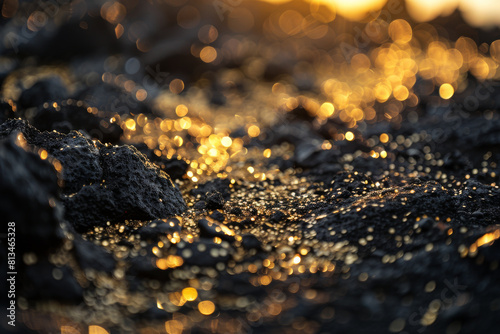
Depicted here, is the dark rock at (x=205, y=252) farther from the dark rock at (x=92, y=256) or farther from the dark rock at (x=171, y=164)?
the dark rock at (x=171, y=164)

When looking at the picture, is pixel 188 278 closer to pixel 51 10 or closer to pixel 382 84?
pixel 382 84

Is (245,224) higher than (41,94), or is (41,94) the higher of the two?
(41,94)

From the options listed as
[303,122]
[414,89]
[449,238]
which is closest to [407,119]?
[303,122]

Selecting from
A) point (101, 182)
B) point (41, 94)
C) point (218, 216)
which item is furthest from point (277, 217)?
point (41, 94)

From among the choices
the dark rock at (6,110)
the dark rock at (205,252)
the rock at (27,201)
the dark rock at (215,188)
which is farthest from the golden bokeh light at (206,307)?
the dark rock at (6,110)

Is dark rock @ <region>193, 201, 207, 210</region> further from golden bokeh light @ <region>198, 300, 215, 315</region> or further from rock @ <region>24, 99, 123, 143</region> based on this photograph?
rock @ <region>24, 99, 123, 143</region>

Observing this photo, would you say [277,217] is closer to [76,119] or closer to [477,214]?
[477,214]
